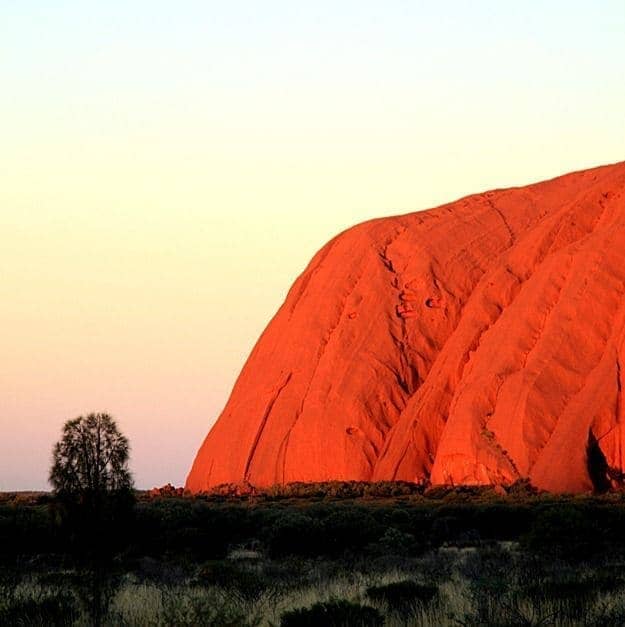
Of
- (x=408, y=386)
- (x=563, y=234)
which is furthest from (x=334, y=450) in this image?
(x=563, y=234)

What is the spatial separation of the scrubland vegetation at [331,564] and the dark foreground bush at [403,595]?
3 cm

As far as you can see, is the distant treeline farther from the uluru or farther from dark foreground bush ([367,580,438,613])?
dark foreground bush ([367,580,438,613])

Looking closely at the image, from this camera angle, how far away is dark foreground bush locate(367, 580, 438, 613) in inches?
755

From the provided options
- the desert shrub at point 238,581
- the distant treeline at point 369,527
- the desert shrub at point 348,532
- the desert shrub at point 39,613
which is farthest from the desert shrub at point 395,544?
the desert shrub at point 39,613

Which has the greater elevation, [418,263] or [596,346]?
[418,263]

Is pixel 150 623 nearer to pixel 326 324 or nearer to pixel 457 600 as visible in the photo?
pixel 457 600

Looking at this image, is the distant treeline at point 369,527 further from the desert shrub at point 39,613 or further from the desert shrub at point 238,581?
the desert shrub at point 39,613

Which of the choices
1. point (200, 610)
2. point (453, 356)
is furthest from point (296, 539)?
point (453, 356)

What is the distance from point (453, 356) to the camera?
64688 millimetres

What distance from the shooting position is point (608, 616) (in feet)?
56.3

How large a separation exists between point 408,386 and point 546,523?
101ft

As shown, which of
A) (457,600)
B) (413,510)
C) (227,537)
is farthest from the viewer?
(413,510)

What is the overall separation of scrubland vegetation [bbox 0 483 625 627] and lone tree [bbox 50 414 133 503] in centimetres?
39

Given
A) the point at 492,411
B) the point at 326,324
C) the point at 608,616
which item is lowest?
the point at 608,616
